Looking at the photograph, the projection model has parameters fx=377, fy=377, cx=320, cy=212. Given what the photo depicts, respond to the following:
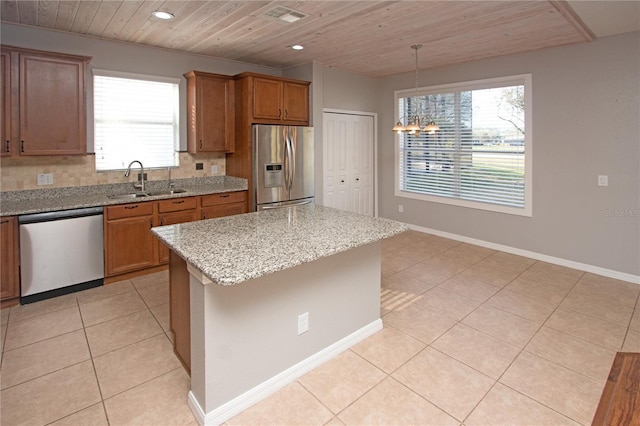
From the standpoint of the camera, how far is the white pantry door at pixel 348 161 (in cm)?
579

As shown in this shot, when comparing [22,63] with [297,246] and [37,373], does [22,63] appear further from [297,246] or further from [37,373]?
[297,246]

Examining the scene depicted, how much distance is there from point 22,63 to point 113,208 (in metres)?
1.51

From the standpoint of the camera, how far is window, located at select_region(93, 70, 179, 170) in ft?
13.9

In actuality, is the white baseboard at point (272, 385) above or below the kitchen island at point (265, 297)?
below

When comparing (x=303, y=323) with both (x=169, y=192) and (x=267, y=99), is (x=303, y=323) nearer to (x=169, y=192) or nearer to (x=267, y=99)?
(x=169, y=192)

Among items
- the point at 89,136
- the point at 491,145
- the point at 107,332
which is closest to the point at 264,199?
the point at 89,136

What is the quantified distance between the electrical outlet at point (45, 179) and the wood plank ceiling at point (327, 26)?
1.44 m

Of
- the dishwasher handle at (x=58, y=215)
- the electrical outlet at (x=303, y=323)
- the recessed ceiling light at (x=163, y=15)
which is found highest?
the recessed ceiling light at (x=163, y=15)

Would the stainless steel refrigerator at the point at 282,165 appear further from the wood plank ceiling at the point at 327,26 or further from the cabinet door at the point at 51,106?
the cabinet door at the point at 51,106

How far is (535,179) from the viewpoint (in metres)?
4.76

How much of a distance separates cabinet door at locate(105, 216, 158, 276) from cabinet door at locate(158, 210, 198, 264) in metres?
0.08

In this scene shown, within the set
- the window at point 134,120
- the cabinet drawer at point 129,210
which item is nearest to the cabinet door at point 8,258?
the cabinet drawer at point 129,210

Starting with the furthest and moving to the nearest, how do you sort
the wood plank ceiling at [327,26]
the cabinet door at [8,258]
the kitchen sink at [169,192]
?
1. the kitchen sink at [169,192]
2. the cabinet door at [8,258]
3. the wood plank ceiling at [327,26]

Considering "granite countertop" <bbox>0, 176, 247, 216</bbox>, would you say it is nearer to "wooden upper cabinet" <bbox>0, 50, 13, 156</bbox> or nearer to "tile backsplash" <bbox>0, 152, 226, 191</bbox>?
"tile backsplash" <bbox>0, 152, 226, 191</bbox>
